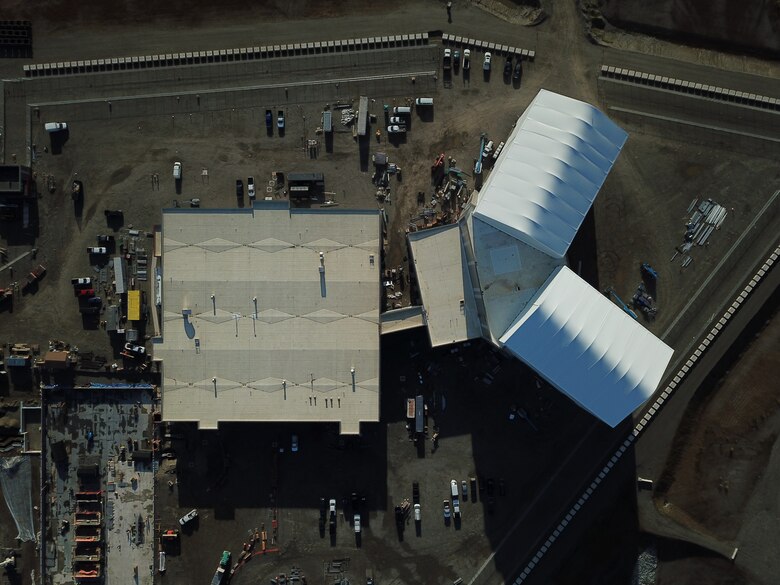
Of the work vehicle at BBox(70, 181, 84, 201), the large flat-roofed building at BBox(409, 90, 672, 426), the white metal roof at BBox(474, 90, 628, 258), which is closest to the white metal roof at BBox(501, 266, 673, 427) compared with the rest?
the large flat-roofed building at BBox(409, 90, 672, 426)

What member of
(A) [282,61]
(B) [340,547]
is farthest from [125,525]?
(A) [282,61]

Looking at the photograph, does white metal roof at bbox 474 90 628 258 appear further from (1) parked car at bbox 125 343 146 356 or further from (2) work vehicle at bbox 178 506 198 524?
(2) work vehicle at bbox 178 506 198 524

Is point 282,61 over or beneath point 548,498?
Result: over

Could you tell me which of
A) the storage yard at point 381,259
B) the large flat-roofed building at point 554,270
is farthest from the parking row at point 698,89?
the large flat-roofed building at point 554,270

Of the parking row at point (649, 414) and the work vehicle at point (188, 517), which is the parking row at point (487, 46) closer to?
the parking row at point (649, 414)

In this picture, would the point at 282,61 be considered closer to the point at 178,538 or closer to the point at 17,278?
the point at 17,278

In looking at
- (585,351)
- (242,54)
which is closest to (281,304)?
(242,54)

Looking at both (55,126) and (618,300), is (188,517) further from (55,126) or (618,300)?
(618,300)
